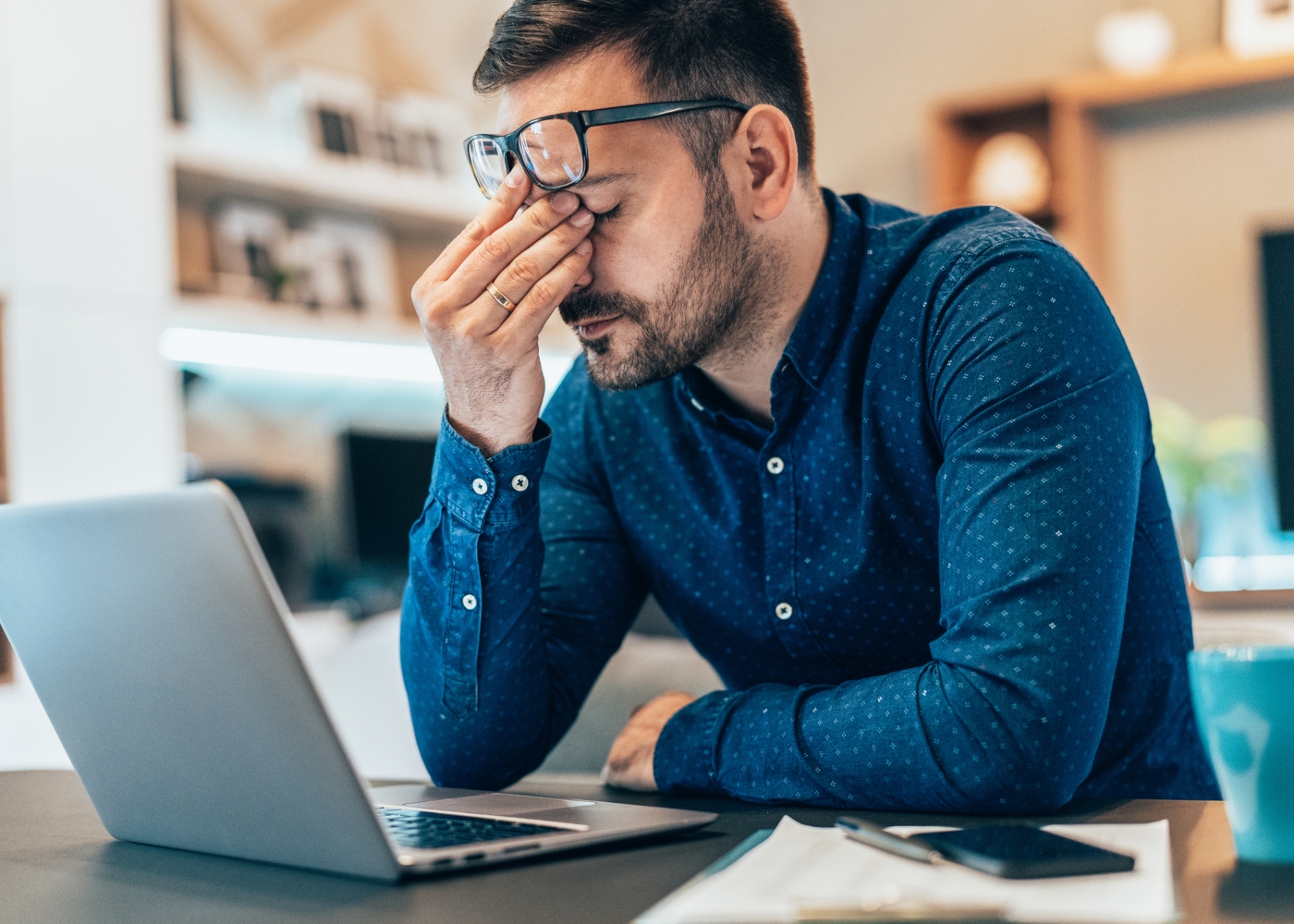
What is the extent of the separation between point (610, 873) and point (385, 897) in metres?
0.11

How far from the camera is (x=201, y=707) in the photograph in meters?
0.65

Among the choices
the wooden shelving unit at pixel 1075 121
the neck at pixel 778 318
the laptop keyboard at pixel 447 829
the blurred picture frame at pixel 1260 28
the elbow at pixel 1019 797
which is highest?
the blurred picture frame at pixel 1260 28

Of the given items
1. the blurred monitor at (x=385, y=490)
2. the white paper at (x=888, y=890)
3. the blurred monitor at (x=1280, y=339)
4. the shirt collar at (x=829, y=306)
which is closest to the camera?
the white paper at (x=888, y=890)

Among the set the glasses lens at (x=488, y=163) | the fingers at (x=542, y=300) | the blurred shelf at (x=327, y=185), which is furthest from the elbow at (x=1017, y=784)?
the blurred shelf at (x=327, y=185)

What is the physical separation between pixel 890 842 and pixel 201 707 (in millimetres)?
353

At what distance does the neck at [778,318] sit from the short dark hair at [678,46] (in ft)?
0.28

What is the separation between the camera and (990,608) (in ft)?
2.87

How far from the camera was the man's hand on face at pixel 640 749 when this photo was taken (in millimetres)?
966

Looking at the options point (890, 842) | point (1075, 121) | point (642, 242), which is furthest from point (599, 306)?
point (1075, 121)

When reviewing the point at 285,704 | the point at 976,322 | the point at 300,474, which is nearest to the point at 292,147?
the point at 300,474

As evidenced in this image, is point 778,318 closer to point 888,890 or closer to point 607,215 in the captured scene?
point 607,215

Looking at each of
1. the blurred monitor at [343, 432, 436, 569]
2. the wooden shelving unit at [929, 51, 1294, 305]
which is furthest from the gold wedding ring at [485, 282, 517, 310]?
the wooden shelving unit at [929, 51, 1294, 305]

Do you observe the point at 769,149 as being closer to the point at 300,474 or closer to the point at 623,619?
the point at 623,619

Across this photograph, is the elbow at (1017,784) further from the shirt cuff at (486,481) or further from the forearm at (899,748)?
the shirt cuff at (486,481)
